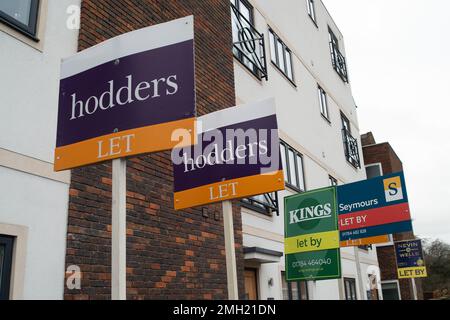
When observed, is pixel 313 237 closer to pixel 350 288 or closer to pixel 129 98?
pixel 129 98

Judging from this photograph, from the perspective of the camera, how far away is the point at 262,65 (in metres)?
11.4

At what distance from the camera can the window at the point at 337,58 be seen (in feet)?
65.2

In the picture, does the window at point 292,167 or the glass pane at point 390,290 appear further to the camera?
the glass pane at point 390,290

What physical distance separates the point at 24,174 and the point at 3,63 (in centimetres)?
108

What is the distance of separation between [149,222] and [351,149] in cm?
1432

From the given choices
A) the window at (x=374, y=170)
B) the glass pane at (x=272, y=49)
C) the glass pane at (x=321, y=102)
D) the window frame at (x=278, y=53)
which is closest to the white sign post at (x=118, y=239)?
the window frame at (x=278, y=53)

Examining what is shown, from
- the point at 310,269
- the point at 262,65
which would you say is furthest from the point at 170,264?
the point at 262,65

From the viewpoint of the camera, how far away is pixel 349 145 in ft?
62.4

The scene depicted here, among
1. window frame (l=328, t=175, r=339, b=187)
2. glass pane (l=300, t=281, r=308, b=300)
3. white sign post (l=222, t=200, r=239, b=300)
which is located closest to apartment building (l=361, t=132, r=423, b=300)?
window frame (l=328, t=175, r=339, b=187)

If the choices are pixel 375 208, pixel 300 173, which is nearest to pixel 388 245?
pixel 300 173

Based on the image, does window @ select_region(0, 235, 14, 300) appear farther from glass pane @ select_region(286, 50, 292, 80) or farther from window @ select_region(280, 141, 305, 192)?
glass pane @ select_region(286, 50, 292, 80)

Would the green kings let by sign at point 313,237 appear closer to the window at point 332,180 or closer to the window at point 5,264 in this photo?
the window at point 5,264

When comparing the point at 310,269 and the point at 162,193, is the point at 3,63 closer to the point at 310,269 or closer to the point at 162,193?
the point at 162,193

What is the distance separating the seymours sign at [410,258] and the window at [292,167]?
5557 millimetres
